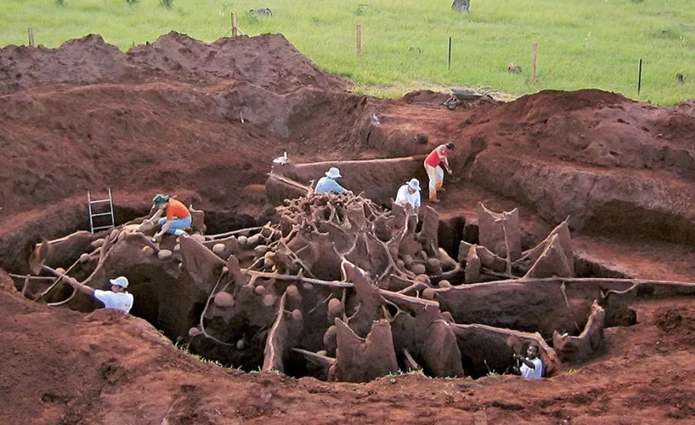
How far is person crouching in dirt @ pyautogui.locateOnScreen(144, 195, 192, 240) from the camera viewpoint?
15.1m

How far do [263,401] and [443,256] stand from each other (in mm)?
6281

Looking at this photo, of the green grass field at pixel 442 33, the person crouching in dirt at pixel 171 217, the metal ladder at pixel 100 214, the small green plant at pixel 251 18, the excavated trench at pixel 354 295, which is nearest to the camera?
the excavated trench at pixel 354 295

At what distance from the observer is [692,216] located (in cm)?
1599

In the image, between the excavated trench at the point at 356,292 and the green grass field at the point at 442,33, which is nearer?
the excavated trench at the point at 356,292

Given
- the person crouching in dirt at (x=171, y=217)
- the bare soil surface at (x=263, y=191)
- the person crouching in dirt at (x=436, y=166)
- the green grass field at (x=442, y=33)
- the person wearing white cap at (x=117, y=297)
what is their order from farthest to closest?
the green grass field at (x=442, y=33), the person crouching in dirt at (x=436, y=166), the person crouching in dirt at (x=171, y=217), the person wearing white cap at (x=117, y=297), the bare soil surface at (x=263, y=191)

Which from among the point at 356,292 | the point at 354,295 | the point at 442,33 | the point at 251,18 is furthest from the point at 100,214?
the point at 442,33

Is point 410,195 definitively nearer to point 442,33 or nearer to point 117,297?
point 117,297

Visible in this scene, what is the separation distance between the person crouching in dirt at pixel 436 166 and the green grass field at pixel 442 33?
8.19 metres

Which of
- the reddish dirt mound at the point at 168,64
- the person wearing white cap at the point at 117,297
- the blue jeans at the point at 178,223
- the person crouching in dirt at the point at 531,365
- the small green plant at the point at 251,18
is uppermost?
the small green plant at the point at 251,18

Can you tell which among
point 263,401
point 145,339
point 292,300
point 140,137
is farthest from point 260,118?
point 263,401

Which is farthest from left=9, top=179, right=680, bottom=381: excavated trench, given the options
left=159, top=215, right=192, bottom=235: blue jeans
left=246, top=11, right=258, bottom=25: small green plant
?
left=246, top=11, right=258, bottom=25: small green plant

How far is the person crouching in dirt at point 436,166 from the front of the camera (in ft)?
58.8

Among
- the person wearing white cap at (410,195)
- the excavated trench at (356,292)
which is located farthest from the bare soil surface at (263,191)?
the person wearing white cap at (410,195)

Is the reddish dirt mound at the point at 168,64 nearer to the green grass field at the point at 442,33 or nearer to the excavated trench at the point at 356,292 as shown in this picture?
the green grass field at the point at 442,33
